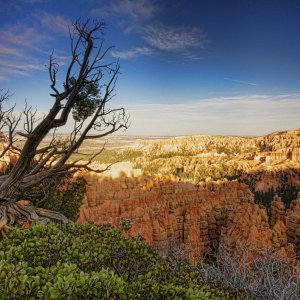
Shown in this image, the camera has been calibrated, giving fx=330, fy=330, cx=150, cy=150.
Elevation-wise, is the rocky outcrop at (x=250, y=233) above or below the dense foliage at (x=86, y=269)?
below

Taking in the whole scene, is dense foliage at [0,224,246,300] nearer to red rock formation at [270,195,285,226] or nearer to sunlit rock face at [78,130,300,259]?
sunlit rock face at [78,130,300,259]

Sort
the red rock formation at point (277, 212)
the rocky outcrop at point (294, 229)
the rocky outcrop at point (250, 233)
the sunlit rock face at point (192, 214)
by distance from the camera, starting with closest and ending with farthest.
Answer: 1. the rocky outcrop at point (250, 233)
2. the sunlit rock face at point (192, 214)
3. the rocky outcrop at point (294, 229)
4. the red rock formation at point (277, 212)

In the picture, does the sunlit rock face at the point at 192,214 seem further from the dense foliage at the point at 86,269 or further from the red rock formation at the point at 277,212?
the dense foliage at the point at 86,269

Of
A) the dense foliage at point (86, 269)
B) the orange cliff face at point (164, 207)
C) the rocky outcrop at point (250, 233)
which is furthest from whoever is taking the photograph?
the orange cliff face at point (164, 207)

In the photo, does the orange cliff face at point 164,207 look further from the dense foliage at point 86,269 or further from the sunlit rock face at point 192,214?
the dense foliage at point 86,269

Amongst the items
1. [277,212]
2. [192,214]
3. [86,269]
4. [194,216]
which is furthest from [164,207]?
[86,269]

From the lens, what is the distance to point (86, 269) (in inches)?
210

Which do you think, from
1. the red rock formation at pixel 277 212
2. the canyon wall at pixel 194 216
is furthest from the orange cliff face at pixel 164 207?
the red rock formation at pixel 277 212

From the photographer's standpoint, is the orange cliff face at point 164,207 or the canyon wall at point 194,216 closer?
the canyon wall at point 194,216

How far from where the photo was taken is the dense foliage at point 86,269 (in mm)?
4100

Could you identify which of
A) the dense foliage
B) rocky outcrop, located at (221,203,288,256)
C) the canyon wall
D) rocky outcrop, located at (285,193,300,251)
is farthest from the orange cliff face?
the dense foliage

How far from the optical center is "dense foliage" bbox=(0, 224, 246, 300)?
410 centimetres

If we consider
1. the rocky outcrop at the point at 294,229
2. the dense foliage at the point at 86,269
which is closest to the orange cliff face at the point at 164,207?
the rocky outcrop at the point at 294,229

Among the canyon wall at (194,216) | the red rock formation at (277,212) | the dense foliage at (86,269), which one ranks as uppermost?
the dense foliage at (86,269)
